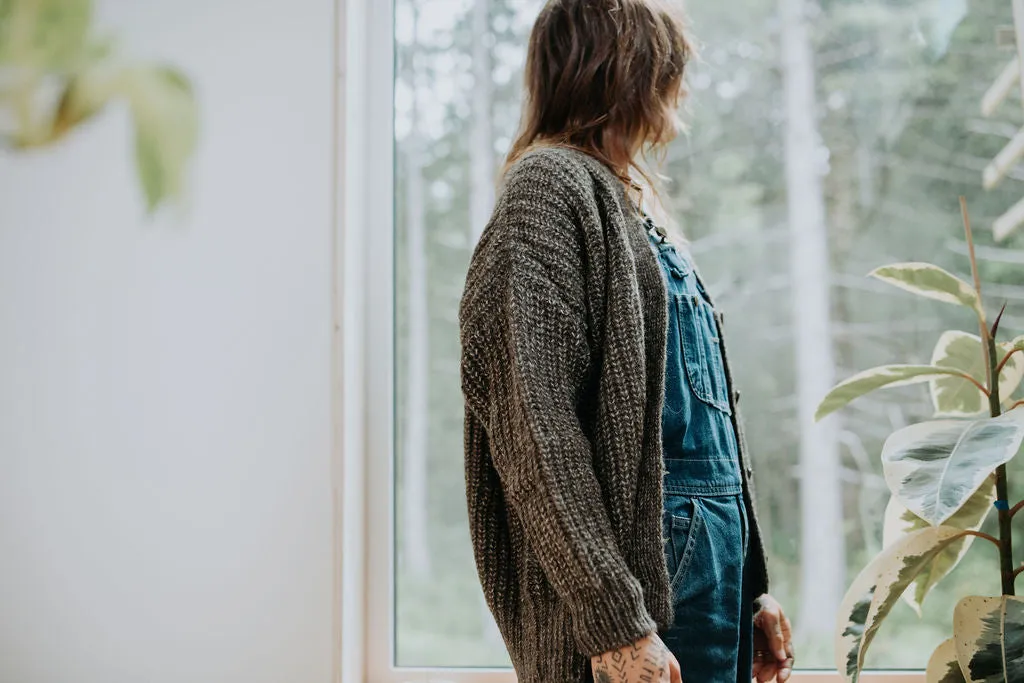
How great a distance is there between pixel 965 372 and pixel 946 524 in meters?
0.23

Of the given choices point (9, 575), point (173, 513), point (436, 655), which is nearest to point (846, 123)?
point (436, 655)

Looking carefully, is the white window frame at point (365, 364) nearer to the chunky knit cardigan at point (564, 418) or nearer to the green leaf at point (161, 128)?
the green leaf at point (161, 128)

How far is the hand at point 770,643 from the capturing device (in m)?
1.01

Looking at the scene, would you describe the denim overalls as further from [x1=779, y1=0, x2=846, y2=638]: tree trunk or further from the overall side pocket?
[x1=779, y1=0, x2=846, y2=638]: tree trunk

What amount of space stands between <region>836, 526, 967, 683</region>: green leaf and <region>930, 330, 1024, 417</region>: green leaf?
200 millimetres

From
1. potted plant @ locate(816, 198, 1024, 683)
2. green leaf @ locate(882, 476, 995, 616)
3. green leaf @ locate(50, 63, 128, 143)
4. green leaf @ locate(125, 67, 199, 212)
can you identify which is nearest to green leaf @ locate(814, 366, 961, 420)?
potted plant @ locate(816, 198, 1024, 683)

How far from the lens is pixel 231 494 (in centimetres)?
133

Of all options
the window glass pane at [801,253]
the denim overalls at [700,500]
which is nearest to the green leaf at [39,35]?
the window glass pane at [801,253]

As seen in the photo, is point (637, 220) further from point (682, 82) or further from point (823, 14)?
point (823, 14)

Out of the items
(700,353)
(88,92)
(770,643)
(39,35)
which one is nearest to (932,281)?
(700,353)

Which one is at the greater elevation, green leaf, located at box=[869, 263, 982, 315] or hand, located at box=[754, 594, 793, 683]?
green leaf, located at box=[869, 263, 982, 315]

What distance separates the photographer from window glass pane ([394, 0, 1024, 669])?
138 centimetres

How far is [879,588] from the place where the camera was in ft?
3.21

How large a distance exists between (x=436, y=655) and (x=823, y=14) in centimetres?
129
